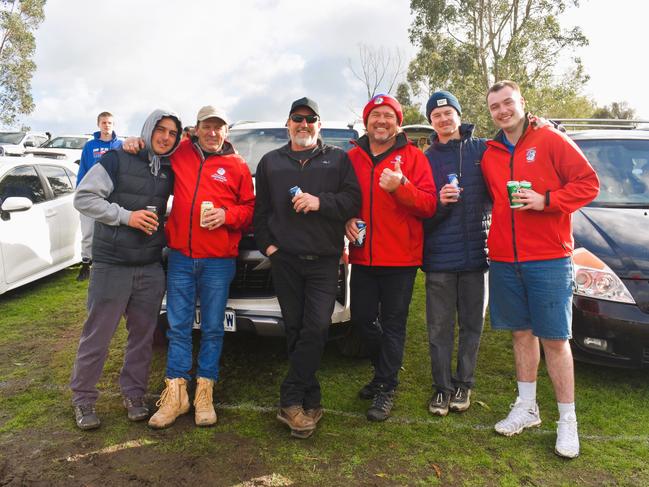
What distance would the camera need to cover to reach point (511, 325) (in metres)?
3.26

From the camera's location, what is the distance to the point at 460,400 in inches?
140

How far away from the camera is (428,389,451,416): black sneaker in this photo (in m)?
3.47

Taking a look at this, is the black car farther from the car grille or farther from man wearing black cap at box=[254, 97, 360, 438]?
the car grille

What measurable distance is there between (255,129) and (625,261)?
11.6 feet

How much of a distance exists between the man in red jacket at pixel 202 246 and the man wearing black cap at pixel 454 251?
1272 mm

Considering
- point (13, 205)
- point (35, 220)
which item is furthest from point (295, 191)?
point (35, 220)

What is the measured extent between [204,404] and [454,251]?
1.90m

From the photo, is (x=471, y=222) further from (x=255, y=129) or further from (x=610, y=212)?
(x=255, y=129)

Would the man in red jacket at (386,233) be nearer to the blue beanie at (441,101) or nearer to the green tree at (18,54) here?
the blue beanie at (441,101)

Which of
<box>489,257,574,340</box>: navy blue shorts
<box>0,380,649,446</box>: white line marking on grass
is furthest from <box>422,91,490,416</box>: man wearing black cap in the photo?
<box>489,257,574,340</box>: navy blue shorts

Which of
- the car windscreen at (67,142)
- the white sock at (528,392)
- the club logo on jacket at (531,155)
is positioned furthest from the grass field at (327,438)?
the car windscreen at (67,142)

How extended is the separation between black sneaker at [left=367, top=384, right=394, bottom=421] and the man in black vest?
1.46 metres

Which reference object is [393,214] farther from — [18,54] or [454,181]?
[18,54]

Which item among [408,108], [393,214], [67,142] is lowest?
[393,214]
